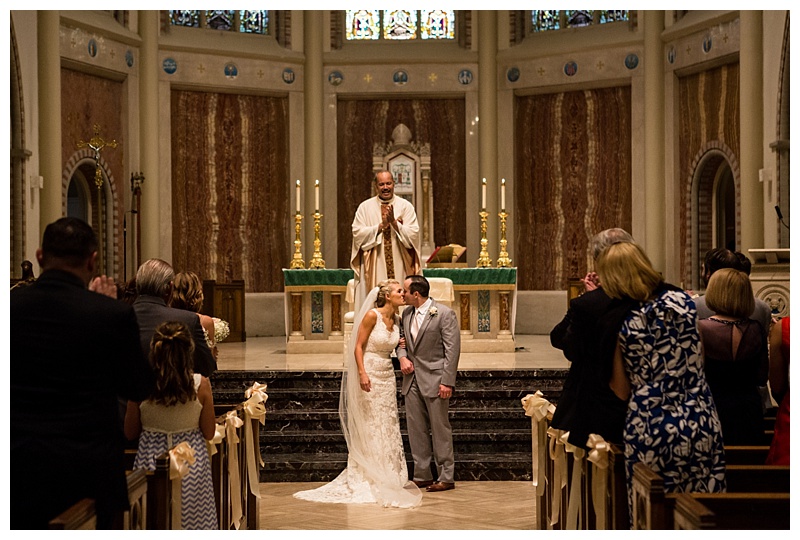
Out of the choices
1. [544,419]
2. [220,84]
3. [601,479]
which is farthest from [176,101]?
[601,479]

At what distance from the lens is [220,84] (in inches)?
621

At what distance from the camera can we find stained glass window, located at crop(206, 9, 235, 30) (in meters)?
16.0

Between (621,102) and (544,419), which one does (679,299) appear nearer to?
(544,419)

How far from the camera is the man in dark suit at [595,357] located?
3.88 metres

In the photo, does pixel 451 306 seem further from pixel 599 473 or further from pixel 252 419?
pixel 599 473

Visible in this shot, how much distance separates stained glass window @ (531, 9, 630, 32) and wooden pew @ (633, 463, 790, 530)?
1233 cm

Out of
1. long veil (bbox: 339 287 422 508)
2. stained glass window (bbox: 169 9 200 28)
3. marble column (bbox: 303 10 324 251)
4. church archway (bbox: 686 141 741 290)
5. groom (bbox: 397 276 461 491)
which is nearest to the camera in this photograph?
long veil (bbox: 339 287 422 508)

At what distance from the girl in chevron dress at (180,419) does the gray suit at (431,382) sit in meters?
2.90

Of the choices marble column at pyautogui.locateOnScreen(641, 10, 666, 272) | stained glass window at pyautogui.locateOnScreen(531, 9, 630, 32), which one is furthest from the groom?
stained glass window at pyautogui.locateOnScreen(531, 9, 630, 32)

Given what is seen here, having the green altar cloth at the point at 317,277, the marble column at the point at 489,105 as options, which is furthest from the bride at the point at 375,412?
A: the marble column at the point at 489,105

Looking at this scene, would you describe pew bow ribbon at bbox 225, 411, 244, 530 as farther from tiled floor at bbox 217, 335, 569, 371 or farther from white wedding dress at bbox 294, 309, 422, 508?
tiled floor at bbox 217, 335, 569, 371

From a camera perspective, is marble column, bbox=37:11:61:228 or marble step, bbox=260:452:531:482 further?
marble column, bbox=37:11:61:228

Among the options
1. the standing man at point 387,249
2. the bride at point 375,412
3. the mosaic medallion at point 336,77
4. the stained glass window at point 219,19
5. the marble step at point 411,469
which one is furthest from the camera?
the mosaic medallion at point 336,77

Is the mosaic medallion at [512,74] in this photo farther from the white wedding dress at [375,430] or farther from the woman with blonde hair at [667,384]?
the woman with blonde hair at [667,384]
